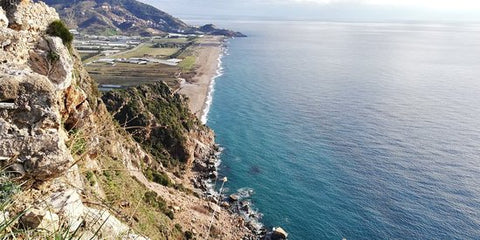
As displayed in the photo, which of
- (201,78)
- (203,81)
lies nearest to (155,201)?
(203,81)

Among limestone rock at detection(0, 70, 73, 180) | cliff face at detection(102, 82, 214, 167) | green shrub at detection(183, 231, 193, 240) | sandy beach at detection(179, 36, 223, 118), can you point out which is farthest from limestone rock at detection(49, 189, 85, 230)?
sandy beach at detection(179, 36, 223, 118)

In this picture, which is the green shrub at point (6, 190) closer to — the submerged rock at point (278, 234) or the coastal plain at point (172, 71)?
the submerged rock at point (278, 234)

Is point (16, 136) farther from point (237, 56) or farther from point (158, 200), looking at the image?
point (237, 56)

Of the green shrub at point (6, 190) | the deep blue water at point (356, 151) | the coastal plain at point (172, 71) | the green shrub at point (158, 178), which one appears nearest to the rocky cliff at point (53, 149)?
the green shrub at point (6, 190)

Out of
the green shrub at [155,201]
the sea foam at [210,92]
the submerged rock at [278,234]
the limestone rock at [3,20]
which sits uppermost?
the limestone rock at [3,20]

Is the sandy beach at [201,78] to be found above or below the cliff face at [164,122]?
below

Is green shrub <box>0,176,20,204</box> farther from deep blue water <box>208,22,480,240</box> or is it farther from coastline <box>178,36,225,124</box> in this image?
coastline <box>178,36,225,124</box>
